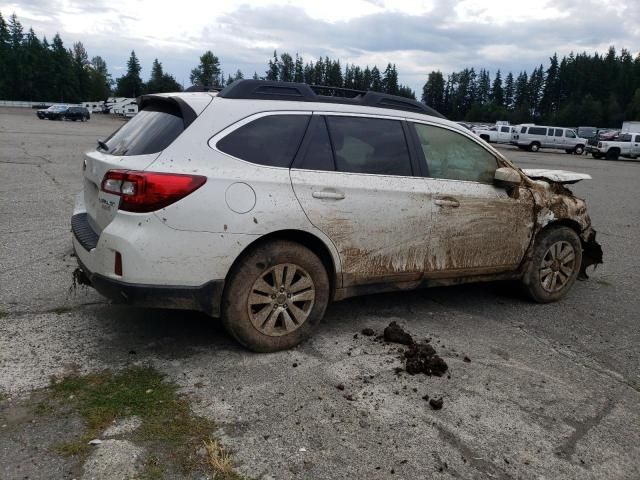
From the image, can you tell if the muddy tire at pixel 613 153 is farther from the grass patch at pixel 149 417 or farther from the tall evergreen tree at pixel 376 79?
the tall evergreen tree at pixel 376 79

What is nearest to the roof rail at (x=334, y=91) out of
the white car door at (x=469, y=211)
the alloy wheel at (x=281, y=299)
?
the white car door at (x=469, y=211)

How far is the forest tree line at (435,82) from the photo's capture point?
111812 mm

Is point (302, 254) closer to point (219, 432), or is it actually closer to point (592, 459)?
point (219, 432)

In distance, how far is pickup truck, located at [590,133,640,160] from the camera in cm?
3800

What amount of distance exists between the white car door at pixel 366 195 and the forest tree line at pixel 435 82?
91.1m

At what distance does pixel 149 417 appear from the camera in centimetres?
315

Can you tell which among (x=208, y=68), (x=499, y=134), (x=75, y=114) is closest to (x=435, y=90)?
(x=208, y=68)

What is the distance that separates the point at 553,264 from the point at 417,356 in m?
2.33

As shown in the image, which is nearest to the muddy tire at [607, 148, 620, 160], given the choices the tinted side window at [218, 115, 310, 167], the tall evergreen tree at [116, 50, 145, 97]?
the tinted side window at [218, 115, 310, 167]

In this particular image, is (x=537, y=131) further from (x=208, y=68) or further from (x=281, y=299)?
(x=208, y=68)

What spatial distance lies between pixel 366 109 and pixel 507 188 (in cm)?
156

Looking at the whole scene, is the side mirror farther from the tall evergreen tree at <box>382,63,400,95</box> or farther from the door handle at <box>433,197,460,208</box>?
the tall evergreen tree at <box>382,63,400,95</box>

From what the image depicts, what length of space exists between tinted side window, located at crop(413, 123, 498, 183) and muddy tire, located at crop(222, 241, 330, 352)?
142 cm

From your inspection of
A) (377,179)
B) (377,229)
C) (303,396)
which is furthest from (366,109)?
(303,396)
